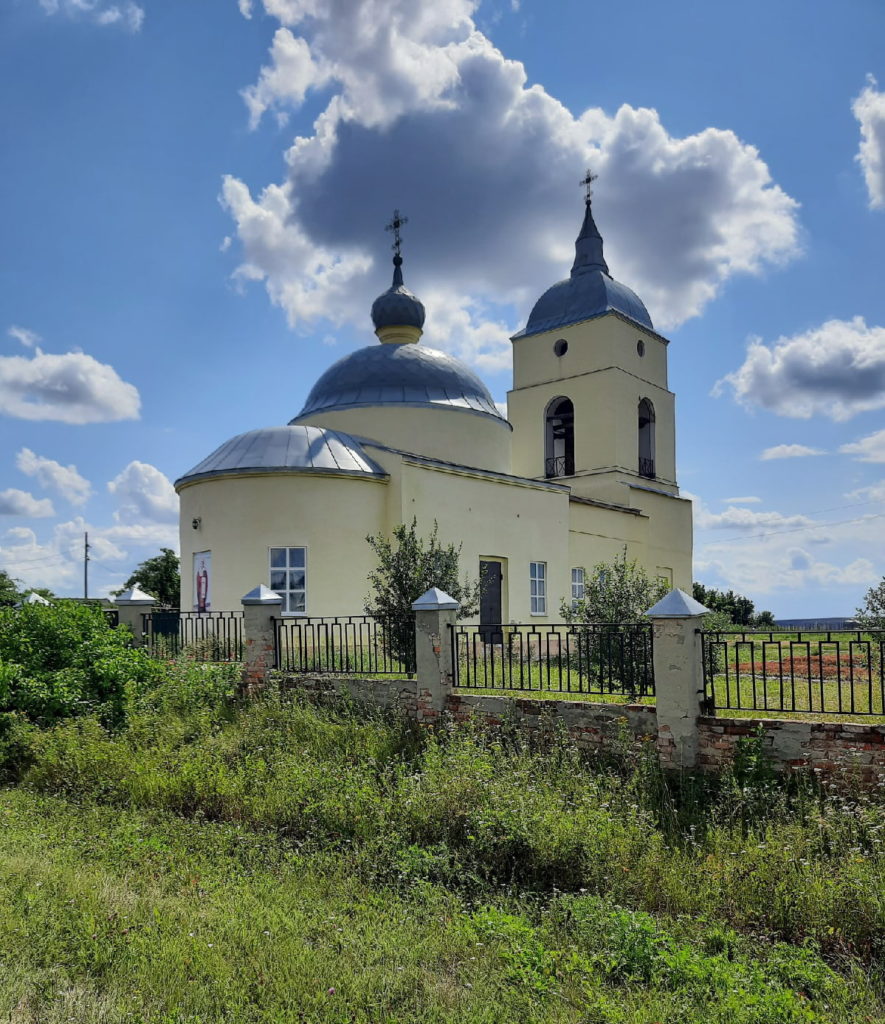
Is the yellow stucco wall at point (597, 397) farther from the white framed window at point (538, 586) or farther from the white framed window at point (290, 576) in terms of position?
the white framed window at point (290, 576)

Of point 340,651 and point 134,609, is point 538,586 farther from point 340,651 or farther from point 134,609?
point 134,609

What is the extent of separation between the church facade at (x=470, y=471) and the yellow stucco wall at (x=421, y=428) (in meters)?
0.04

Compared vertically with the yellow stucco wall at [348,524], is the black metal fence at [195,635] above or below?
below

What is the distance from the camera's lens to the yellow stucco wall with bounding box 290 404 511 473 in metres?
18.4

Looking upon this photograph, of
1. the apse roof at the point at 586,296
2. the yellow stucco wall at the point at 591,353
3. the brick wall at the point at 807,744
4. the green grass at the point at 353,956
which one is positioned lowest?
the green grass at the point at 353,956

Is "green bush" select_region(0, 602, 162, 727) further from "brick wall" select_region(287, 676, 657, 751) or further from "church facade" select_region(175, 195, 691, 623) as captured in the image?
"church facade" select_region(175, 195, 691, 623)

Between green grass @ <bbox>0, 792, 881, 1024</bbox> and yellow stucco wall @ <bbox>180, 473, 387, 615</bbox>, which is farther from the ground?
yellow stucco wall @ <bbox>180, 473, 387, 615</bbox>

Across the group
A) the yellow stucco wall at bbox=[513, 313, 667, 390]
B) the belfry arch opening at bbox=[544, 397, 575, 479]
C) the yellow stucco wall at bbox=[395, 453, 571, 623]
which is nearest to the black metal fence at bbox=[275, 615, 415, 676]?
the yellow stucco wall at bbox=[395, 453, 571, 623]

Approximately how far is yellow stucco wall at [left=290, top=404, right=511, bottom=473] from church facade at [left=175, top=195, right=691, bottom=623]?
0.04 metres

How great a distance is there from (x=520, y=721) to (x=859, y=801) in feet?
10.3

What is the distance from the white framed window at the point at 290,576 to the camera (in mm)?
14253

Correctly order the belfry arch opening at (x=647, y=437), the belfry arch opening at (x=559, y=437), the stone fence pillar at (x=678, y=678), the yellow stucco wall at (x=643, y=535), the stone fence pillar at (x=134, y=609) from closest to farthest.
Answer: the stone fence pillar at (x=678, y=678) < the stone fence pillar at (x=134, y=609) < the yellow stucco wall at (x=643, y=535) < the belfry arch opening at (x=559, y=437) < the belfry arch opening at (x=647, y=437)

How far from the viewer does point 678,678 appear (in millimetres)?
7078

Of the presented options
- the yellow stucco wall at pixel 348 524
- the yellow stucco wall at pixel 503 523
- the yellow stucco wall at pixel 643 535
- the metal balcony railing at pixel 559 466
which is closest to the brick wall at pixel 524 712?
the yellow stucco wall at pixel 348 524
